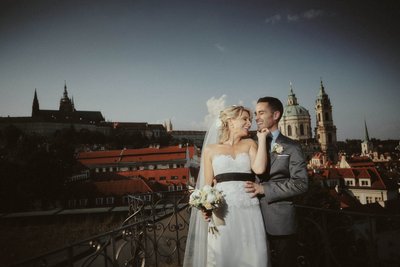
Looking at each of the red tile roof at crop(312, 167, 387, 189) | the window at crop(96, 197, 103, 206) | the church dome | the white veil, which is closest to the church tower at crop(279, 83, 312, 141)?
the church dome

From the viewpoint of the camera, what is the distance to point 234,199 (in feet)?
12.6

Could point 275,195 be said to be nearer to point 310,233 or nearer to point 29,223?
point 310,233

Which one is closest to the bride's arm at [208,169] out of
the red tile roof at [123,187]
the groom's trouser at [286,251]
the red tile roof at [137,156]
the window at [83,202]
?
the groom's trouser at [286,251]

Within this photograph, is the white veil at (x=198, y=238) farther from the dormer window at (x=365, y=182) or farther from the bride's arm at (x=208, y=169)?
the dormer window at (x=365, y=182)

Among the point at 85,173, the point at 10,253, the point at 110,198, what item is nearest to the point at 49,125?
the point at 85,173

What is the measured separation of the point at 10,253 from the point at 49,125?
102 m

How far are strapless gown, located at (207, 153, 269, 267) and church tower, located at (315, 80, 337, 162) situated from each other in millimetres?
122512

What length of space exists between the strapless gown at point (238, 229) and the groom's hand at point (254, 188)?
5.4 inches

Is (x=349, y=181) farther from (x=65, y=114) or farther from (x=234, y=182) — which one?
(x=65, y=114)

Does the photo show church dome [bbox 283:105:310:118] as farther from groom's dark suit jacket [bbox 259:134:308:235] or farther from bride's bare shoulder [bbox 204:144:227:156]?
groom's dark suit jacket [bbox 259:134:308:235]

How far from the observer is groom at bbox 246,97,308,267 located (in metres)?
3.44

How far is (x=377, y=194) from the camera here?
43.0 meters

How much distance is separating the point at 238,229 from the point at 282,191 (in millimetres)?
832

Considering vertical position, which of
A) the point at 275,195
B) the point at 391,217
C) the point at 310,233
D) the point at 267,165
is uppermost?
the point at 267,165
